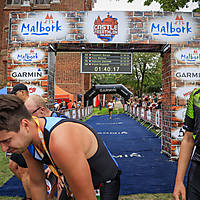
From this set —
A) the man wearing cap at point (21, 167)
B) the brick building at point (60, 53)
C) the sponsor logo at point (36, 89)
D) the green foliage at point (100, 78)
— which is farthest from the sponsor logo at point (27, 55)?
the green foliage at point (100, 78)

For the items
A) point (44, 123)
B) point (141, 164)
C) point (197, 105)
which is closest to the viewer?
point (44, 123)

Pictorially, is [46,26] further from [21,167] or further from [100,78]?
[100,78]

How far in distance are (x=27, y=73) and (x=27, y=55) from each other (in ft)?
1.47

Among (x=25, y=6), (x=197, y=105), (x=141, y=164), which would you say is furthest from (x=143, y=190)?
(x=25, y=6)

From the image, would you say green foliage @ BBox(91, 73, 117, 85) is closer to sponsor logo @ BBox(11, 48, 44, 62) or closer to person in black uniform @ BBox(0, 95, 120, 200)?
sponsor logo @ BBox(11, 48, 44, 62)

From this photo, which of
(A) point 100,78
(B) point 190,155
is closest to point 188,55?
(B) point 190,155

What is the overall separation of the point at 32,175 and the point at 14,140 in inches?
27.1

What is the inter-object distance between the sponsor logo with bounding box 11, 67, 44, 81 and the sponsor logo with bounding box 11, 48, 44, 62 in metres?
0.22

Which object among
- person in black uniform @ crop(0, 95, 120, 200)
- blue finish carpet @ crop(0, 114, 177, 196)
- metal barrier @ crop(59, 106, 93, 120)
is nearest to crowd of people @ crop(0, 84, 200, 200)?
person in black uniform @ crop(0, 95, 120, 200)

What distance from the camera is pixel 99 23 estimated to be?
505 centimetres

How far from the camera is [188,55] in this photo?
5.02m

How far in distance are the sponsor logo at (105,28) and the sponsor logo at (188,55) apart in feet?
5.40

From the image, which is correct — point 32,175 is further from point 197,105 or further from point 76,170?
point 197,105

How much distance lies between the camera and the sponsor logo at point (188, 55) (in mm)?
5004
